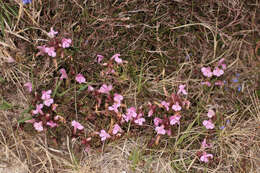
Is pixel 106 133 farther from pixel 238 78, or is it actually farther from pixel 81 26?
pixel 238 78

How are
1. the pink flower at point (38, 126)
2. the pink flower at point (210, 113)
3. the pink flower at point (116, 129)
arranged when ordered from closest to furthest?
the pink flower at point (38, 126) → the pink flower at point (116, 129) → the pink flower at point (210, 113)

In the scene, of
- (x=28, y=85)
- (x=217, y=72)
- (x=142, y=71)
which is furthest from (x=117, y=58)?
(x=217, y=72)

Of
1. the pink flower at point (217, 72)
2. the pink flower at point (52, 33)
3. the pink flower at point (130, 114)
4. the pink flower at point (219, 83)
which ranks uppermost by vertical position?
the pink flower at point (52, 33)

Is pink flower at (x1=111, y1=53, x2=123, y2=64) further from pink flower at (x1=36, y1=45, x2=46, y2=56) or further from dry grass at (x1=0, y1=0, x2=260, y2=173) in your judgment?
pink flower at (x1=36, y1=45, x2=46, y2=56)

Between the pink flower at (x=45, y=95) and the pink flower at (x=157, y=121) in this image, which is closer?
the pink flower at (x=45, y=95)

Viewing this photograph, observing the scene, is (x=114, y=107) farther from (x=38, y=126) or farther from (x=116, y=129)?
(x=38, y=126)

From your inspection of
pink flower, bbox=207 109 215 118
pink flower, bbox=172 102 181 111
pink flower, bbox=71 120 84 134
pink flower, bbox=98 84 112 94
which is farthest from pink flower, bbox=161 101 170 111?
pink flower, bbox=71 120 84 134

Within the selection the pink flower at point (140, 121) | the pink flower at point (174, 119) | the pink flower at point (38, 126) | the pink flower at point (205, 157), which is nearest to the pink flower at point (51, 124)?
the pink flower at point (38, 126)

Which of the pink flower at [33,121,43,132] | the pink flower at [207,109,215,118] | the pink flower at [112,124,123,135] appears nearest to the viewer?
the pink flower at [33,121,43,132]

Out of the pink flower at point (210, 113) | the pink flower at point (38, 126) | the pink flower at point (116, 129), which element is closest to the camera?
the pink flower at point (38, 126)

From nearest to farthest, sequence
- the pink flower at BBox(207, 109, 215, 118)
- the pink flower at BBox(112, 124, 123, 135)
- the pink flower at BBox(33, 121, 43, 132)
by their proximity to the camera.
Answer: the pink flower at BBox(33, 121, 43, 132) → the pink flower at BBox(112, 124, 123, 135) → the pink flower at BBox(207, 109, 215, 118)

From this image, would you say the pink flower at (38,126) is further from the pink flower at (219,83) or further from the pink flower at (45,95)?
the pink flower at (219,83)
